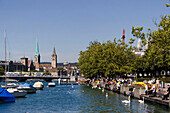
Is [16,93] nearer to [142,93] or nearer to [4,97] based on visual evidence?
[4,97]

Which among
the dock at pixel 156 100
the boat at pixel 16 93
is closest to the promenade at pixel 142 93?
the dock at pixel 156 100

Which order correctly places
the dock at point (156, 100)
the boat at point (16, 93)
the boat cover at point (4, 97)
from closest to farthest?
the dock at point (156, 100) < the boat cover at point (4, 97) < the boat at point (16, 93)

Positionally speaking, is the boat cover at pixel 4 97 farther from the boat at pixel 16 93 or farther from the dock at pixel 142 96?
the dock at pixel 142 96

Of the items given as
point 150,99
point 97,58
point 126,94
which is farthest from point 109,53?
point 150,99

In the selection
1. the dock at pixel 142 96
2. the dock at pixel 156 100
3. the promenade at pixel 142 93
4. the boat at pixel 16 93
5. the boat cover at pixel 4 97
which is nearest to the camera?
the dock at pixel 156 100

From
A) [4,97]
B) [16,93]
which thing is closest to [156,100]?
[4,97]

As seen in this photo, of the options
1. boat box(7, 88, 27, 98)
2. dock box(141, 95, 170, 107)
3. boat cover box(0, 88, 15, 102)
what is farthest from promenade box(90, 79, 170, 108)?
boat cover box(0, 88, 15, 102)

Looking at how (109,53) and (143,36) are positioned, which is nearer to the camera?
(143,36)

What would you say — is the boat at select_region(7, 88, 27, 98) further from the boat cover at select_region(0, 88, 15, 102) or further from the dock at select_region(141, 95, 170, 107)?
the dock at select_region(141, 95, 170, 107)

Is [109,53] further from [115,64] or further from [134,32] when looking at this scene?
[134,32]

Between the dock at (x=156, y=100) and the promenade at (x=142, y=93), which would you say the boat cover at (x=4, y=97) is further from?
the dock at (x=156, y=100)

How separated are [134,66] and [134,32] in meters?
40.1

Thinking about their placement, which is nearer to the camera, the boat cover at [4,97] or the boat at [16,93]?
the boat cover at [4,97]

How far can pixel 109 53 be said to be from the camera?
97.9m
